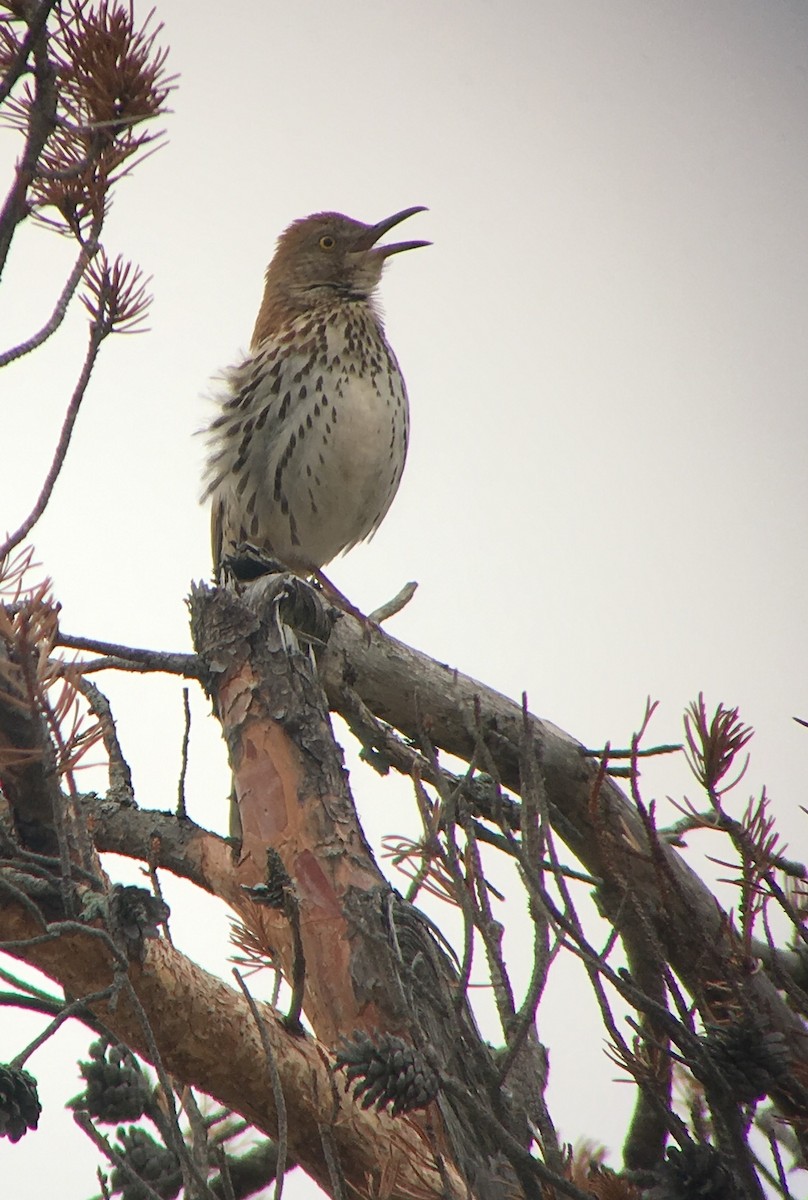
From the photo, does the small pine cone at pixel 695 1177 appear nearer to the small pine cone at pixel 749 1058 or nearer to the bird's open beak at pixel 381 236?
the small pine cone at pixel 749 1058

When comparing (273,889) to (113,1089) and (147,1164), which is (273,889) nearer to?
(113,1089)

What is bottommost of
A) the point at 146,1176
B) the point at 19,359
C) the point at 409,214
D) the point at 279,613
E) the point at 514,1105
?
the point at 146,1176

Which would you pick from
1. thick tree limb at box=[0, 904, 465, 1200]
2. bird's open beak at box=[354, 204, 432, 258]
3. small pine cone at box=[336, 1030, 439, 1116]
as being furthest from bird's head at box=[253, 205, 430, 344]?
small pine cone at box=[336, 1030, 439, 1116]

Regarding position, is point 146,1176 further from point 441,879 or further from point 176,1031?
point 441,879

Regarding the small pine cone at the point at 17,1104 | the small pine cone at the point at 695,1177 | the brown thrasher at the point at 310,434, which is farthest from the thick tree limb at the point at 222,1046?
the brown thrasher at the point at 310,434

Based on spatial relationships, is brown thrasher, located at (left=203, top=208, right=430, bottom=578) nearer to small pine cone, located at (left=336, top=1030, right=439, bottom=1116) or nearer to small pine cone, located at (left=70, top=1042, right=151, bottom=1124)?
small pine cone, located at (left=70, top=1042, right=151, bottom=1124)

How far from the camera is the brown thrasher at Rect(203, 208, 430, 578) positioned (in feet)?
16.9

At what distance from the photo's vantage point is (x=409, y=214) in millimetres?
5840

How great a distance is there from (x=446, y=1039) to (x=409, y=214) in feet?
14.6

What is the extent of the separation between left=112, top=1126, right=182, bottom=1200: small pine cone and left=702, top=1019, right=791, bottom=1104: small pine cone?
112 centimetres

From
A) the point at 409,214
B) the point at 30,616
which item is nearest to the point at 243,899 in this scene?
the point at 30,616

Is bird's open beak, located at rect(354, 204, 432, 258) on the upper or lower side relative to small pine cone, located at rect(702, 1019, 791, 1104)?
upper

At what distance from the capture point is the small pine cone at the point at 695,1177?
69.4 inches

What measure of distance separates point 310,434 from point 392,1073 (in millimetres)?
3710
